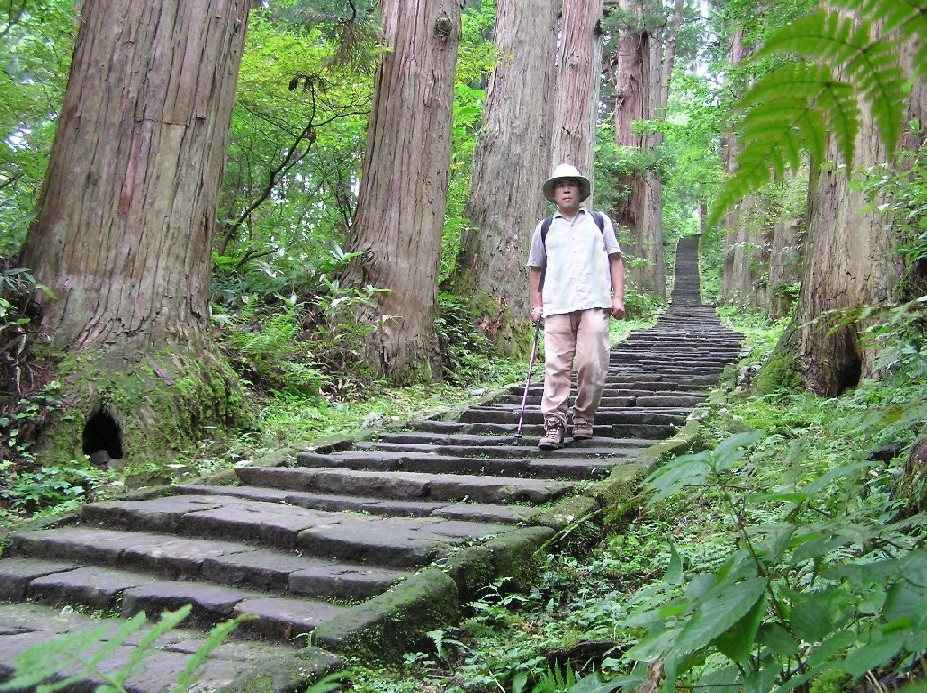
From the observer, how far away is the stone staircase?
3.07 m

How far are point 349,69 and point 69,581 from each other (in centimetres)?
798

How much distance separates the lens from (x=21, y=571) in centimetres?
400

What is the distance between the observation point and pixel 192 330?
→ 642 cm

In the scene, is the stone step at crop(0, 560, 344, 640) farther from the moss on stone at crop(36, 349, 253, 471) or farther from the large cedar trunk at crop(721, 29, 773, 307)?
the large cedar trunk at crop(721, 29, 773, 307)

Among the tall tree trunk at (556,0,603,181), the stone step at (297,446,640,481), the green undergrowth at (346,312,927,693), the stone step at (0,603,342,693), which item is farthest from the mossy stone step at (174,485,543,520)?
the tall tree trunk at (556,0,603,181)

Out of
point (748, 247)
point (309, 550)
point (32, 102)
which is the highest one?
point (748, 247)

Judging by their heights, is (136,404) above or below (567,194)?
below

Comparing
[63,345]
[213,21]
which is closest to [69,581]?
[63,345]

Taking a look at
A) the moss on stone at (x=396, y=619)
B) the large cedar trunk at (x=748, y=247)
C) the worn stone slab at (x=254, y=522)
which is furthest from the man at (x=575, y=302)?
the large cedar trunk at (x=748, y=247)

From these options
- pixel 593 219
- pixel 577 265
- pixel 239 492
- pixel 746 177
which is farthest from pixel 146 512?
pixel 746 177

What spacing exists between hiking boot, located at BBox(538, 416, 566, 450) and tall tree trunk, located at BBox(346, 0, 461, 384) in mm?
3299

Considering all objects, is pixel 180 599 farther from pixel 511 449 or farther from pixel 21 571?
pixel 511 449

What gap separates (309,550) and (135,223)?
3.37 m

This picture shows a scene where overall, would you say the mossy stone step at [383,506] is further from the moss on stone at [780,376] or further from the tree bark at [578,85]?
the tree bark at [578,85]
